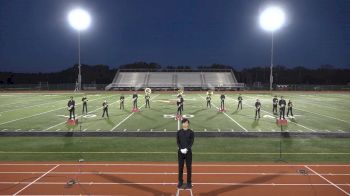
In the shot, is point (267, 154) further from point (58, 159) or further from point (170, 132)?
point (58, 159)

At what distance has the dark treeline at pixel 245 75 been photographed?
106 meters

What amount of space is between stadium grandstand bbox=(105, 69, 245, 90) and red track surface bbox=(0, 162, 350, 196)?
6572cm

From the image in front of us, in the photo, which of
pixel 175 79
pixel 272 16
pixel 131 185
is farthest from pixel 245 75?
pixel 131 185

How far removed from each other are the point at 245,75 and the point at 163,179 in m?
111

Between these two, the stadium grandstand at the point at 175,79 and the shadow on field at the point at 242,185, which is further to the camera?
the stadium grandstand at the point at 175,79

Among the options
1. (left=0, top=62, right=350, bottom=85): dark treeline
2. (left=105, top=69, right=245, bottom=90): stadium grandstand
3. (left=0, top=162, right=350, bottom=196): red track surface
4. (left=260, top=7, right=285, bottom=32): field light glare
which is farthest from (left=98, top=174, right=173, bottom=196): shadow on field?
(left=0, top=62, right=350, bottom=85): dark treeline

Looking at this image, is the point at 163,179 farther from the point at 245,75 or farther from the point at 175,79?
the point at 245,75

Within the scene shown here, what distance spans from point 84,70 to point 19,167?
106 metres

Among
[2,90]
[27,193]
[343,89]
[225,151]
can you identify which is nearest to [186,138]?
[27,193]

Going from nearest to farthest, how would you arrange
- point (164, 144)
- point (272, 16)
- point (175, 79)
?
point (164, 144) < point (272, 16) < point (175, 79)

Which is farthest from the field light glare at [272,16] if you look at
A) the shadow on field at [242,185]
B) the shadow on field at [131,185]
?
the shadow on field at [131,185]

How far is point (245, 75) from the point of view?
12025 centimetres

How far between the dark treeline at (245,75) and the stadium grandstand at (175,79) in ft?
29.9

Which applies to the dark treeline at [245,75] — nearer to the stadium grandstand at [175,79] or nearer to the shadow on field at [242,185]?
the stadium grandstand at [175,79]
